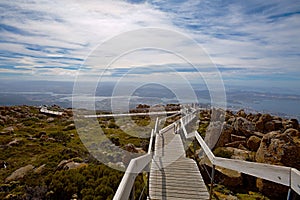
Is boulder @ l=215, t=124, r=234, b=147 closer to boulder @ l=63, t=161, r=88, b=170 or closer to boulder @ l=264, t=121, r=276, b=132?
boulder @ l=264, t=121, r=276, b=132

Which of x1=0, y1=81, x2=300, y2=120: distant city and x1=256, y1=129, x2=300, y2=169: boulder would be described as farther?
x1=0, y1=81, x2=300, y2=120: distant city

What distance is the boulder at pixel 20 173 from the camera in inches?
267

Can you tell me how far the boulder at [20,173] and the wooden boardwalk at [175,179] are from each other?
4012mm

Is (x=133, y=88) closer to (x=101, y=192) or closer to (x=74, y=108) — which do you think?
(x=74, y=108)

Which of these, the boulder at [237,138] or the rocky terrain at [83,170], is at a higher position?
the boulder at [237,138]

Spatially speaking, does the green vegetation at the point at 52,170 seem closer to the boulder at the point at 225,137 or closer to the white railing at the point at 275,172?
the white railing at the point at 275,172

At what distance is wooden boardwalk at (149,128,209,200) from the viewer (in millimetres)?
5345

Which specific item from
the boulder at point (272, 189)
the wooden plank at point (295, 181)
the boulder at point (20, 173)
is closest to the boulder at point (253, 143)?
the boulder at point (272, 189)

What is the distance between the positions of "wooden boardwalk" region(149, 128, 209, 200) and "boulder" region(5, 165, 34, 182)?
4.01 meters

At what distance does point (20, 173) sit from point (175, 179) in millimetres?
4889

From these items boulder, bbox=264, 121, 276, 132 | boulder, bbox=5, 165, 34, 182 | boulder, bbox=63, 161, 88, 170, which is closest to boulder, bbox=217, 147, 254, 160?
boulder, bbox=63, 161, 88, 170

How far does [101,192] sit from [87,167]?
5.44 ft

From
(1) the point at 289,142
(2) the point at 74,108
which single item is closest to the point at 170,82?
(2) the point at 74,108

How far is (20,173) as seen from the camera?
712 centimetres
